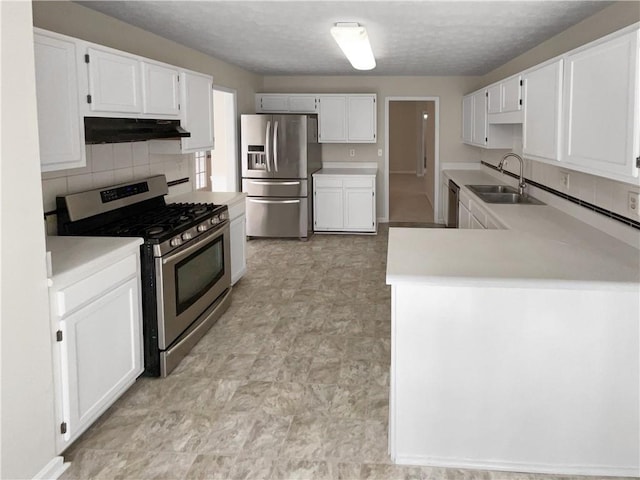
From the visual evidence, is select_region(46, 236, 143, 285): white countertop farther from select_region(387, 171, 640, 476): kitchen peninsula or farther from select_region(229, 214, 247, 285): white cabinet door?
select_region(229, 214, 247, 285): white cabinet door

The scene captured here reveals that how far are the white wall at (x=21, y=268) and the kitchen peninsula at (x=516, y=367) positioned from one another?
4.78 feet

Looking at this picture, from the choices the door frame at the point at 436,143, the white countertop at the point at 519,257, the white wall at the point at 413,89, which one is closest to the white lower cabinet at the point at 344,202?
the door frame at the point at 436,143

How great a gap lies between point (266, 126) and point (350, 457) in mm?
5416

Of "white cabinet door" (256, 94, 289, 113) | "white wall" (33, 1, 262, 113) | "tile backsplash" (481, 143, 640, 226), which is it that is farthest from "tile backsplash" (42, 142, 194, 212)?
"white cabinet door" (256, 94, 289, 113)

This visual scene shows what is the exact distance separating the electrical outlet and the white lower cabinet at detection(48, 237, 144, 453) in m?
2.64

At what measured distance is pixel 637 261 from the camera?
2805mm

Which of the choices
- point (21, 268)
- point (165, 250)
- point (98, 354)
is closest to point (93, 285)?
point (98, 354)

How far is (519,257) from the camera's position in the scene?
289 cm

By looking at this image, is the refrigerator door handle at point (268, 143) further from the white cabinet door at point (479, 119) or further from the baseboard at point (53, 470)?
the baseboard at point (53, 470)

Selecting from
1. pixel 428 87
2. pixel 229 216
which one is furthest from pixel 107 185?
pixel 428 87

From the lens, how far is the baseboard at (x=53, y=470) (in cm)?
245

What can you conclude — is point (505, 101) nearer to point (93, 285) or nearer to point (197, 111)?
point (197, 111)

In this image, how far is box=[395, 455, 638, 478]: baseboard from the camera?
8.30 feet

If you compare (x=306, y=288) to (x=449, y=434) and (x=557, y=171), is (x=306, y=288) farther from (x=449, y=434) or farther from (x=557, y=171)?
(x=449, y=434)
